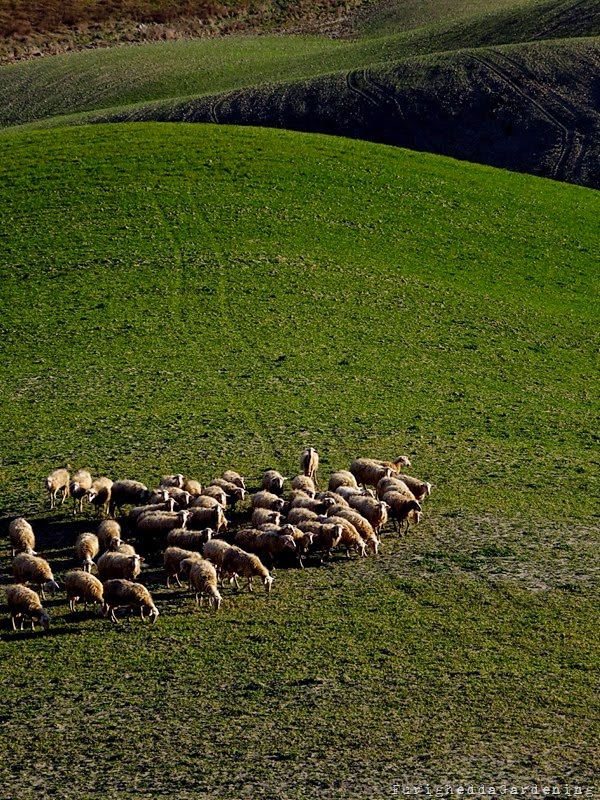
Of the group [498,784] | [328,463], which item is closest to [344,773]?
[498,784]

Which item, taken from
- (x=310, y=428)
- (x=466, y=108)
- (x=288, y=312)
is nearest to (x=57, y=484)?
(x=310, y=428)

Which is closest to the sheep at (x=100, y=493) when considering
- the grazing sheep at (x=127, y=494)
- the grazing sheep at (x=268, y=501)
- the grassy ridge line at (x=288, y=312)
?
the grazing sheep at (x=127, y=494)

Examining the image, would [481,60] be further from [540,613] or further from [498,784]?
[498,784]

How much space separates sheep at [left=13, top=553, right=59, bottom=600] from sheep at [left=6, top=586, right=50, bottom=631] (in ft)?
2.93

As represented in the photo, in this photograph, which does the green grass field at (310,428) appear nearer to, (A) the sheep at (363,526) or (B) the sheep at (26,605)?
(B) the sheep at (26,605)

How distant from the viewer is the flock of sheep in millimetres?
19500

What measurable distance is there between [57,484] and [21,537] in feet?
9.49

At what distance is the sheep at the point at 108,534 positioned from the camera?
70.4 feet

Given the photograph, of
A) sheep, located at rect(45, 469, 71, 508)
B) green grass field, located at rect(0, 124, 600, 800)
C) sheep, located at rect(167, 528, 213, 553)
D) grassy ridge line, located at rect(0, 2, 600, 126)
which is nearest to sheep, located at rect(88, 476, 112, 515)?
green grass field, located at rect(0, 124, 600, 800)

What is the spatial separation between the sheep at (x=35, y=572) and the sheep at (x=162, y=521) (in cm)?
278

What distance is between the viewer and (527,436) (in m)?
29.6

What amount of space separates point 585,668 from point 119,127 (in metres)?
44.2

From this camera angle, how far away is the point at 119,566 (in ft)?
65.5

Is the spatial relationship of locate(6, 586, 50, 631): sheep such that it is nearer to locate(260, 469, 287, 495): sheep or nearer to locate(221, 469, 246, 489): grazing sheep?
locate(221, 469, 246, 489): grazing sheep
